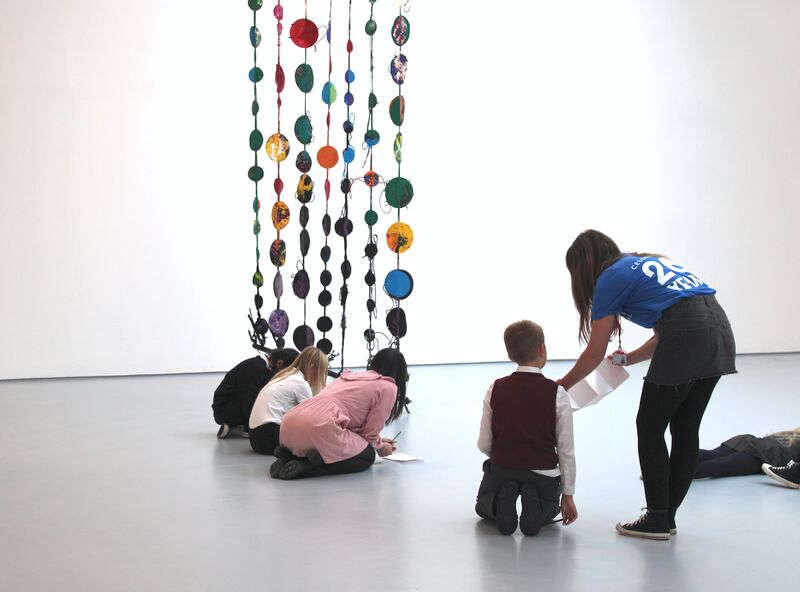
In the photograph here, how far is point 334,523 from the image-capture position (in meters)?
3.38

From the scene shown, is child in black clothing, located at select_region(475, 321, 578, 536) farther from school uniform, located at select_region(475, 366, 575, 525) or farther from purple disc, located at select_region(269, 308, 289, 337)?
purple disc, located at select_region(269, 308, 289, 337)

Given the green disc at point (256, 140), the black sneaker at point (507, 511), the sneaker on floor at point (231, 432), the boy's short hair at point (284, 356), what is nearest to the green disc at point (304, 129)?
the green disc at point (256, 140)

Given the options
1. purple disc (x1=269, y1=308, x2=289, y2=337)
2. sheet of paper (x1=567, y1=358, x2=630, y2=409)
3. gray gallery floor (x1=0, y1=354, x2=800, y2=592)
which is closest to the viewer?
gray gallery floor (x1=0, y1=354, x2=800, y2=592)

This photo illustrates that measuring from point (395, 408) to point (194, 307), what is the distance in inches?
144

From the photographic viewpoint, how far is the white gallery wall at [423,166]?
7.68m

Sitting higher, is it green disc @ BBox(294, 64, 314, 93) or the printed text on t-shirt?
green disc @ BBox(294, 64, 314, 93)

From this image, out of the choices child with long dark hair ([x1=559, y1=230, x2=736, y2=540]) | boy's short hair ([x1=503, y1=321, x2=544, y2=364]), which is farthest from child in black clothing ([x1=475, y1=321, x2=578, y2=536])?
child with long dark hair ([x1=559, y1=230, x2=736, y2=540])

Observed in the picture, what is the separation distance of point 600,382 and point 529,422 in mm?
340

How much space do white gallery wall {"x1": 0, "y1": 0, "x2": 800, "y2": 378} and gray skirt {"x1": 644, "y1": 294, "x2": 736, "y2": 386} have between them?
4162mm

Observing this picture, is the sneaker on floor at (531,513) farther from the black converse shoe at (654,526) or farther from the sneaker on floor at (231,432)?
the sneaker on floor at (231,432)

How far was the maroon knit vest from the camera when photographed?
321 centimetres

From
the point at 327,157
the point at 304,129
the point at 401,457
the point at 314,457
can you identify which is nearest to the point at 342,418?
the point at 314,457

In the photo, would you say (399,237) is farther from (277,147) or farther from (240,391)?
(240,391)

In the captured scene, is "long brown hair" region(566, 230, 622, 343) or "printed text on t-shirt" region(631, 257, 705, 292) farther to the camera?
"long brown hair" region(566, 230, 622, 343)
